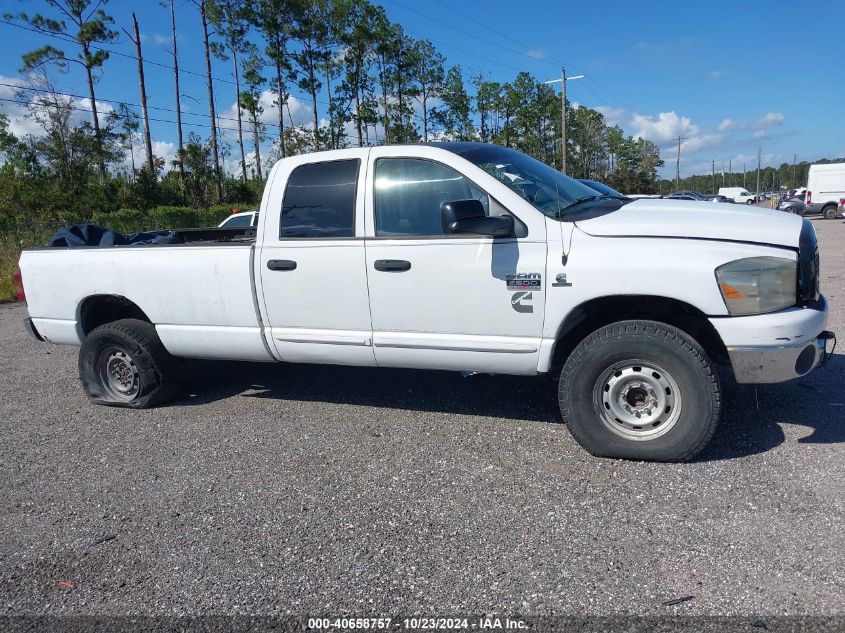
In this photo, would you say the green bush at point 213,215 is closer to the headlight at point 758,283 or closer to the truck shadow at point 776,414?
the truck shadow at point 776,414

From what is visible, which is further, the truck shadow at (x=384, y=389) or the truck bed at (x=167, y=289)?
the truck shadow at (x=384, y=389)

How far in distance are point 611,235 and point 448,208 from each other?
3.26ft

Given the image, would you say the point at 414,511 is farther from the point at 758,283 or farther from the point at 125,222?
the point at 125,222

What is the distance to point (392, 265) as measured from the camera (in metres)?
4.28

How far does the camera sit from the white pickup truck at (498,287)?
3.59m

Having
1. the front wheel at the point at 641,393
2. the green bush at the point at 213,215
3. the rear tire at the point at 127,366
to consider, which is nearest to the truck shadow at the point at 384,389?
the rear tire at the point at 127,366

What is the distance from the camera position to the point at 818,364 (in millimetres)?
3736

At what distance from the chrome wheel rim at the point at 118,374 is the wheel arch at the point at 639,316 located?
3.64 metres

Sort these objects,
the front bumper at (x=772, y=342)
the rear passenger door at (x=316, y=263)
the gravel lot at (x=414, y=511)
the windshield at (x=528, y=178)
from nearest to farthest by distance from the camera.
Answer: the gravel lot at (x=414, y=511), the front bumper at (x=772, y=342), the windshield at (x=528, y=178), the rear passenger door at (x=316, y=263)

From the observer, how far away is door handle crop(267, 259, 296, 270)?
15.0ft

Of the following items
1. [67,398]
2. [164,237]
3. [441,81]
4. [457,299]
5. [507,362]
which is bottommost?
[67,398]

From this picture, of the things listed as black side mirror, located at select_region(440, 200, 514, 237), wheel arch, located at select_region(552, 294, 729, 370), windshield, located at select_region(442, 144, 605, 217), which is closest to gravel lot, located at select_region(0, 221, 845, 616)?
wheel arch, located at select_region(552, 294, 729, 370)

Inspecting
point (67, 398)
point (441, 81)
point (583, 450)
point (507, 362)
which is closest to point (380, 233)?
point (507, 362)

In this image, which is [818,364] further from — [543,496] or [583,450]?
[543,496]
